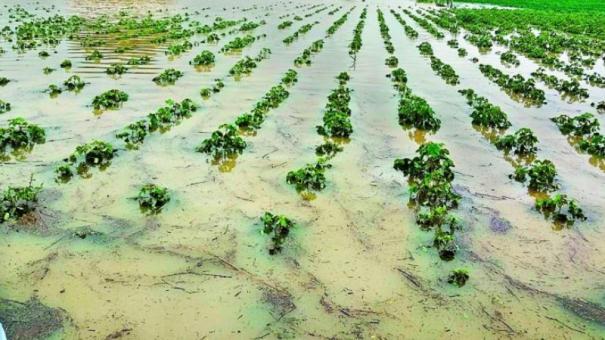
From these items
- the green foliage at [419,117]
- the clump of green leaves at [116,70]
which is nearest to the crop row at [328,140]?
the green foliage at [419,117]

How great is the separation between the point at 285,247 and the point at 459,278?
2.42 meters

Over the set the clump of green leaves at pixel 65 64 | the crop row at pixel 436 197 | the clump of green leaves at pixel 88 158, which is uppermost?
the clump of green leaves at pixel 65 64

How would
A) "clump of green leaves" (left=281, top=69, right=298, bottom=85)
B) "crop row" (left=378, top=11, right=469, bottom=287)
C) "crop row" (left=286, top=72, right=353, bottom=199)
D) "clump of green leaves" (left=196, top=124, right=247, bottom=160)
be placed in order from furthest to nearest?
"clump of green leaves" (left=281, top=69, right=298, bottom=85) < "clump of green leaves" (left=196, top=124, right=247, bottom=160) < "crop row" (left=286, top=72, right=353, bottom=199) < "crop row" (left=378, top=11, right=469, bottom=287)

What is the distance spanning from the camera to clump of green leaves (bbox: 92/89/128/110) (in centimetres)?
1286

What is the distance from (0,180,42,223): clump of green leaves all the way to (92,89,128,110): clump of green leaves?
17.0 feet

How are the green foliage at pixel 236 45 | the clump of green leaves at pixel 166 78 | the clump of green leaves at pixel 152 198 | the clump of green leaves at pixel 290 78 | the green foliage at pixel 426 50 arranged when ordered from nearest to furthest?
the clump of green leaves at pixel 152 198, the clump of green leaves at pixel 166 78, the clump of green leaves at pixel 290 78, the green foliage at pixel 236 45, the green foliage at pixel 426 50

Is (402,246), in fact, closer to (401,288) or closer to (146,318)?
(401,288)

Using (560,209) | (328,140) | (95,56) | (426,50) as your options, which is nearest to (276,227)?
(328,140)

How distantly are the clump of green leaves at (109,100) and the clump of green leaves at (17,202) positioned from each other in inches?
205

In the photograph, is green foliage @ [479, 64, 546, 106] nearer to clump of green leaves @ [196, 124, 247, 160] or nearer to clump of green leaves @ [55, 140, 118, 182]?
clump of green leaves @ [196, 124, 247, 160]

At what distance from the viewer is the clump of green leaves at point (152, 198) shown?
→ 315 inches

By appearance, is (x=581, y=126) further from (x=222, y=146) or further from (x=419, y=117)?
(x=222, y=146)

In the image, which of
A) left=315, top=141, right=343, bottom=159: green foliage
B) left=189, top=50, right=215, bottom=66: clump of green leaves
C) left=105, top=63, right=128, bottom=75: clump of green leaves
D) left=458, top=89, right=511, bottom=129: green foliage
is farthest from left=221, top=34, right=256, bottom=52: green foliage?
left=315, top=141, right=343, bottom=159: green foliage

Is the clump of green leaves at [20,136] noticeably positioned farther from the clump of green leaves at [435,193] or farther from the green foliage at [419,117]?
the green foliage at [419,117]
